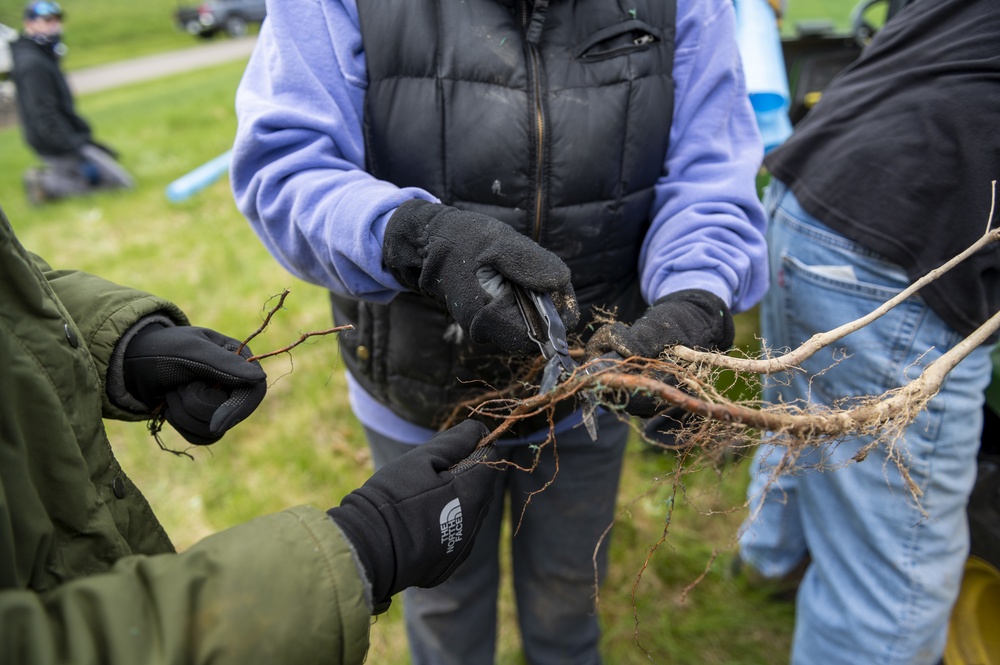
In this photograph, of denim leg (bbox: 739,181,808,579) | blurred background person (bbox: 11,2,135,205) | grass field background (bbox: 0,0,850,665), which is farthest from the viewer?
blurred background person (bbox: 11,2,135,205)

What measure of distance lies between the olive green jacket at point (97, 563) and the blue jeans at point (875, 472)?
1008mm

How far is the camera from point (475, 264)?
113 cm

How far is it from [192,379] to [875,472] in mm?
1573

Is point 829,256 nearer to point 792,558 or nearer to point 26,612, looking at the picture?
point 792,558

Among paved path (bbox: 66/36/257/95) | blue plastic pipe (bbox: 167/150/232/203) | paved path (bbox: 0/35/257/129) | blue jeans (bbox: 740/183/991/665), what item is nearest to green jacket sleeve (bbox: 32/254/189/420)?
blue jeans (bbox: 740/183/991/665)

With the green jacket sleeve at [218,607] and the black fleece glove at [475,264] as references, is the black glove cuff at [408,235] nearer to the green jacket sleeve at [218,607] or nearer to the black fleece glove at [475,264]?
the black fleece glove at [475,264]

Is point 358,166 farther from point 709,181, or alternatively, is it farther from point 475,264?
point 709,181

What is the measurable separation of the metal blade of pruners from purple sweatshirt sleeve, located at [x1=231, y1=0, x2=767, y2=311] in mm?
268

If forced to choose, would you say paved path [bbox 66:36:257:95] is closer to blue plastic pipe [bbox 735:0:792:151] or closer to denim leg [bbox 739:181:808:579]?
blue plastic pipe [bbox 735:0:792:151]

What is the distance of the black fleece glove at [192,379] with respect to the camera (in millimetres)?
1195

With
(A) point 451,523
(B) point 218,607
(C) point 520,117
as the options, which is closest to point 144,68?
(C) point 520,117

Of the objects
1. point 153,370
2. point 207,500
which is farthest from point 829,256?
point 207,500

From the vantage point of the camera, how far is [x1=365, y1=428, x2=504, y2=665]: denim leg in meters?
1.65

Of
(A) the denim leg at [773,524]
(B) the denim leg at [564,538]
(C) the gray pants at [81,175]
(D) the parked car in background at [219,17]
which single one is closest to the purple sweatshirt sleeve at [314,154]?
(B) the denim leg at [564,538]
